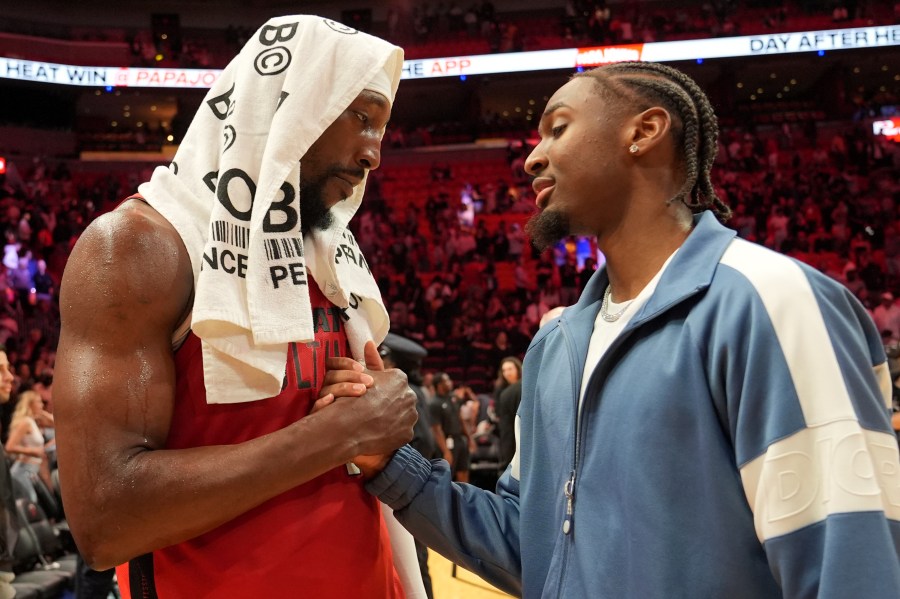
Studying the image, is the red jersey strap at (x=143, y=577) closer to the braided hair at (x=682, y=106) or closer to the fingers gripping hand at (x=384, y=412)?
the fingers gripping hand at (x=384, y=412)

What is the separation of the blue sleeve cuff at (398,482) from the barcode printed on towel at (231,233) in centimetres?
61

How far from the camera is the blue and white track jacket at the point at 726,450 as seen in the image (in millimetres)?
1307

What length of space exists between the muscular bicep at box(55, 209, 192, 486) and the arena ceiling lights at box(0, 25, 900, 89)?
17613mm

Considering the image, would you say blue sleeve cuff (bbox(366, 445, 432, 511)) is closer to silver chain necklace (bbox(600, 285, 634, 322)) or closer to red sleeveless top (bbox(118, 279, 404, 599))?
red sleeveless top (bbox(118, 279, 404, 599))

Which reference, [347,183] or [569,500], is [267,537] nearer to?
A: [569,500]

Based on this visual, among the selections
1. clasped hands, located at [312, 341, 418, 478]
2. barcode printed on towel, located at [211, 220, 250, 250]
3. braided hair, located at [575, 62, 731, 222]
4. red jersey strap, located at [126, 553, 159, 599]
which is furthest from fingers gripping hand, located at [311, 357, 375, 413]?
braided hair, located at [575, 62, 731, 222]

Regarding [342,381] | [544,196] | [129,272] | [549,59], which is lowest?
[342,381]

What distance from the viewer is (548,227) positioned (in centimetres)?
191

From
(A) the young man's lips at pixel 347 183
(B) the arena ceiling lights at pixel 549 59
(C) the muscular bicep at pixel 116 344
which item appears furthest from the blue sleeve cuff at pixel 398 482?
(B) the arena ceiling lights at pixel 549 59

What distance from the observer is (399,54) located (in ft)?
7.08

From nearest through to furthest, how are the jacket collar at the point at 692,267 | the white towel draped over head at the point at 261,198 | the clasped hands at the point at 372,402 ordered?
the jacket collar at the point at 692,267, the white towel draped over head at the point at 261,198, the clasped hands at the point at 372,402

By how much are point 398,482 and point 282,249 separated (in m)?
0.61

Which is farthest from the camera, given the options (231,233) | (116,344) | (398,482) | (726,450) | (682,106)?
(398,482)

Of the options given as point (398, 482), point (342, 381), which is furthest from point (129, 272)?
point (398, 482)
